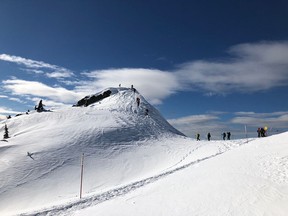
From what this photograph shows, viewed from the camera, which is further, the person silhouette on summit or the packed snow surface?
the person silhouette on summit

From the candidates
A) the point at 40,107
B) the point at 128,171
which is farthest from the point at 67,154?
the point at 40,107

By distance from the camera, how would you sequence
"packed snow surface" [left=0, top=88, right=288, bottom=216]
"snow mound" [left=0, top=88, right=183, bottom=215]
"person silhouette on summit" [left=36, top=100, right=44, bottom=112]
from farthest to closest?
"person silhouette on summit" [left=36, top=100, right=44, bottom=112], "snow mound" [left=0, top=88, right=183, bottom=215], "packed snow surface" [left=0, top=88, right=288, bottom=216]

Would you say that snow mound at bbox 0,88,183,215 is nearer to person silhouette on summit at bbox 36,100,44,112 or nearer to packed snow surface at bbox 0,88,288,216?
packed snow surface at bbox 0,88,288,216

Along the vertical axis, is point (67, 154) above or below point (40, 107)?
below

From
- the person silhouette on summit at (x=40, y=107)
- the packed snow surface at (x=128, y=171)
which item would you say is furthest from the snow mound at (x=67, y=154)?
the person silhouette on summit at (x=40, y=107)

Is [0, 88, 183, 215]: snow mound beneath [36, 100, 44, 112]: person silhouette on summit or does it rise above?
beneath

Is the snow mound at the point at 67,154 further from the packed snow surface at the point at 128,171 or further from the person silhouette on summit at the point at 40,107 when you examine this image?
the person silhouette on summit at the point at 40,107

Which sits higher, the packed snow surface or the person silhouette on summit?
the person silhouette on summit

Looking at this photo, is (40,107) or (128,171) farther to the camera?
(40,107)

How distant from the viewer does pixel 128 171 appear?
79.0 feet

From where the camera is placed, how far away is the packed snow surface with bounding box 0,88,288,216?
11.6 metres

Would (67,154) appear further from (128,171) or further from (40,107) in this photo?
(40,107)

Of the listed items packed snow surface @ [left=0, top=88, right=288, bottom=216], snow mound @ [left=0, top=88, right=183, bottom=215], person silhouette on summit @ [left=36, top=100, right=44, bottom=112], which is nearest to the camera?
packed snow surface @ [left=0, top=88, right=288, bottom=216]

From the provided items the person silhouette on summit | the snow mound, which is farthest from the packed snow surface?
the person silhouette on summit
